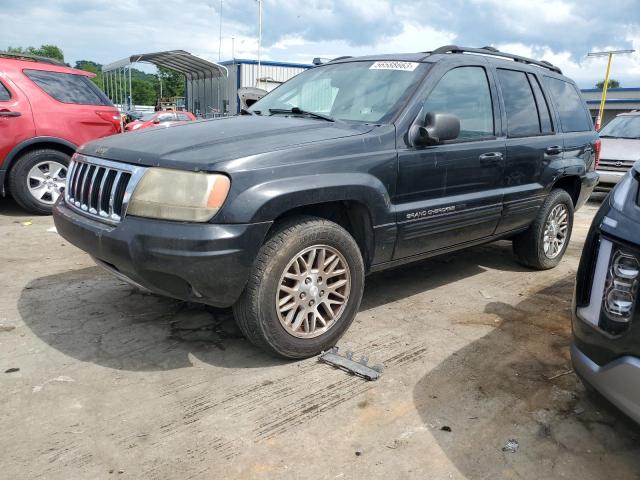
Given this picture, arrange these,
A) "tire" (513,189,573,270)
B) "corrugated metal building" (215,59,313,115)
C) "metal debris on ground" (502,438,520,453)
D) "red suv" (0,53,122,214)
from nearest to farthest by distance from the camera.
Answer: "metal debris on ground" (502,438,520,453) → "tire" (513,189,573,270) → "red suv" (0,53,122,214) → "corrugated metal building" (215,59,313,115)

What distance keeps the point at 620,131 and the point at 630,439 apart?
30.1 feet

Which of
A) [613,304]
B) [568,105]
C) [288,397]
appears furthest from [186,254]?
[568,105]

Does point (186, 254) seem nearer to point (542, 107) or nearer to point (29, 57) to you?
point (542, 107)

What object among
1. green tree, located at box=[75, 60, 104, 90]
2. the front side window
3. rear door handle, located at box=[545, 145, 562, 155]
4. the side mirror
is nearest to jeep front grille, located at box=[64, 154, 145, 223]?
the side mirror

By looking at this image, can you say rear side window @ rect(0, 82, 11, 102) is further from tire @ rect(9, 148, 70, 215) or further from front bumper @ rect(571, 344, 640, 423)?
front bumper @ rect(571, 344, 640, 423)

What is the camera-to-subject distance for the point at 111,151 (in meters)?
3.00

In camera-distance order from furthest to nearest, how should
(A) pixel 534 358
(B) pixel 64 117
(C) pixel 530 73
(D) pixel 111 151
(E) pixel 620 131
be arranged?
1. (E) pixel 620 131
2. (B) pixel 64 117
3. (C) pixel 530 73
4. (A) pixel 534 358
5. (D) pixel 111 151

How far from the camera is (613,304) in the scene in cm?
204

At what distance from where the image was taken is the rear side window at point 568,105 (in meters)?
4.79

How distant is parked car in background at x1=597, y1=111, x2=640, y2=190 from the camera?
9031mm

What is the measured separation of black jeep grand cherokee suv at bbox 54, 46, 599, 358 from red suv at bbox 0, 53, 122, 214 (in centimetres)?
347

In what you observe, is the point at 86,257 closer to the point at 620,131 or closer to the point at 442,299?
the point at 442,299

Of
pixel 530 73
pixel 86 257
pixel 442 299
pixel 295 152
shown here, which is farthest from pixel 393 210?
pixel 86 257

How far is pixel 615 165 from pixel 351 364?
808 cm
